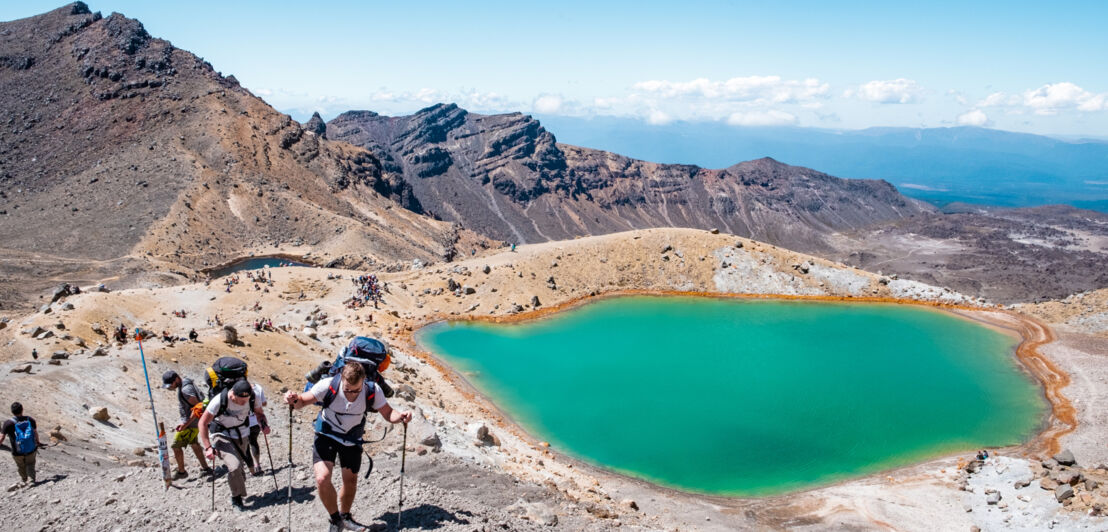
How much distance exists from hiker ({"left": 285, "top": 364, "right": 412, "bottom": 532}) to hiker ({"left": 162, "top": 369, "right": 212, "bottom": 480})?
13.8 ft

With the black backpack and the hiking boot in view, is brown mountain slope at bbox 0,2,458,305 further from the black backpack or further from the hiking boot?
the hiking boot

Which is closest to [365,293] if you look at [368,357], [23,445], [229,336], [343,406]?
[229,336]

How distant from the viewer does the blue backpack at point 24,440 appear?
42.4 feet

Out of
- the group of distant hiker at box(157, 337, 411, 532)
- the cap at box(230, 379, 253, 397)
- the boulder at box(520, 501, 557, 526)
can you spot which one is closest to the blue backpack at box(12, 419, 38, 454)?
the group of distant hiker at box(157, 337, 411, 532)

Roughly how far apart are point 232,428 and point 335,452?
2.96 metres

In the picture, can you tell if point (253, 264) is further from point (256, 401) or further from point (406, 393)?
point (256, 401)

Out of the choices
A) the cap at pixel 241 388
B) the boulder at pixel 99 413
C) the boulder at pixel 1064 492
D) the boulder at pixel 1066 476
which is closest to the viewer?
the cap at pixel 241 388

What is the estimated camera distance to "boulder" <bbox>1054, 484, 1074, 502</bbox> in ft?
74.6

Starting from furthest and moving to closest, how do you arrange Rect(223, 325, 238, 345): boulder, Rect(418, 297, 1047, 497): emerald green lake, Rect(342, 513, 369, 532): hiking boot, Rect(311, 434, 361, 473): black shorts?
Rect(418, 297, 1047, 497): emerald green lake < Rect(223, 325, 238, 345): boulder < Rect(342, 513, 369, 532): hiking boot < Rect(311, 434, 361, 473): black shorts

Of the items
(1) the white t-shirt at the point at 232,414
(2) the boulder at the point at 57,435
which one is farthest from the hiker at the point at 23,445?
(1) the white t-shirt at the point at 232,414

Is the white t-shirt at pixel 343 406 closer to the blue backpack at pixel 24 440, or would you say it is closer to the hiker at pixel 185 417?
the hiker at pixel 185 417

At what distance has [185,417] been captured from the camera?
12.7 metres

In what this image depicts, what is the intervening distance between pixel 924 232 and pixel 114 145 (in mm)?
189655

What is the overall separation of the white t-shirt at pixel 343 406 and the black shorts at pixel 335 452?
0.12 metres
